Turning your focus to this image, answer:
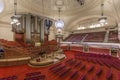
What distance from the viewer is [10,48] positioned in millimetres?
6711

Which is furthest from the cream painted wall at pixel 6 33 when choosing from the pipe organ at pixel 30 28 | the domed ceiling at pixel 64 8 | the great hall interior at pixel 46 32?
the pipe organ at pixel 30 28

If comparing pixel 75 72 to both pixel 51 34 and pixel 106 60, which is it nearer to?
pixel 106 60

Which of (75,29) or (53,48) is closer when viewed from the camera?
(53,48)

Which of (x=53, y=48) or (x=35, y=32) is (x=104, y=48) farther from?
(x=35, y=32)

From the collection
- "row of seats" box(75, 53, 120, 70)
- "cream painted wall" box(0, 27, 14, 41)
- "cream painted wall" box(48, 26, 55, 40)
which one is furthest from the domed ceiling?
"row of seats" box(75, 53, 120, 70)

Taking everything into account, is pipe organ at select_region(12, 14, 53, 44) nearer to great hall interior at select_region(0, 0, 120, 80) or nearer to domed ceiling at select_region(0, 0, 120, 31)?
great hall interior at select_region(0, 0, 120, 80)

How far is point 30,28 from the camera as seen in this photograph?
33.1 ft

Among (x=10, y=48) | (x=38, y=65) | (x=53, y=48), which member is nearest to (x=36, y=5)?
(x=53, y=48)

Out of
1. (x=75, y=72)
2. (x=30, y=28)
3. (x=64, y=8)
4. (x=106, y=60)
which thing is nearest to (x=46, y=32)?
(x=30, y=28)

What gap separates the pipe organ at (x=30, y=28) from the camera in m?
9.87

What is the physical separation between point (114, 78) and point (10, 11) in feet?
37.0

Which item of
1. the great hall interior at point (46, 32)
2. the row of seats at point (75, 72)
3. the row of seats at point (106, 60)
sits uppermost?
the great hall interior at point (46, 32)

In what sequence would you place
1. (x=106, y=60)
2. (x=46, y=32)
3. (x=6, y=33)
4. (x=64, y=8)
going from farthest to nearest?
(x=64, y=8)
(x=46, y=32)
(x=6, y=33)
(x=106, y=60)

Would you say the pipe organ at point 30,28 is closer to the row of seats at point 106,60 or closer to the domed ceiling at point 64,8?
the domed ceiling at point 64,8
